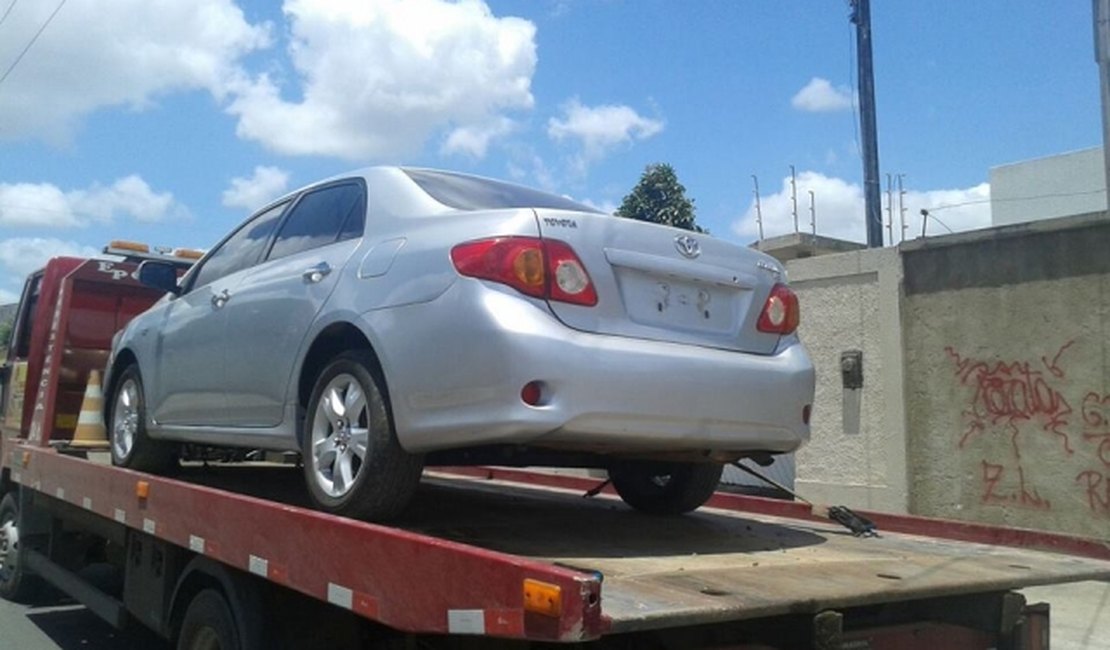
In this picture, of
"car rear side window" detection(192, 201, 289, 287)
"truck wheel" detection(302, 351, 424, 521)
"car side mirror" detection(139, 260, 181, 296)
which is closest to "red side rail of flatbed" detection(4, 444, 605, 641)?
"truck wheel" detection(302, 351, 424, 521)

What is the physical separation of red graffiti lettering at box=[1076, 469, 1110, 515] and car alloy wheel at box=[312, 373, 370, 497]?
6.95m

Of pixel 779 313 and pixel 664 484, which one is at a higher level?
pixel 779 313

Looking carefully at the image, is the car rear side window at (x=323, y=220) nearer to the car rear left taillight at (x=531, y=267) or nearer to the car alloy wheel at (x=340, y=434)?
the car alloy wheel at (x=340, y=434)

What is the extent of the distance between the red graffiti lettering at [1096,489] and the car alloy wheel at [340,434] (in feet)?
22.8

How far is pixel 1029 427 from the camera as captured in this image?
9102 mm

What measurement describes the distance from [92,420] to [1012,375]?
7.45 metres

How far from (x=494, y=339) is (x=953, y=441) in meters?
7.45

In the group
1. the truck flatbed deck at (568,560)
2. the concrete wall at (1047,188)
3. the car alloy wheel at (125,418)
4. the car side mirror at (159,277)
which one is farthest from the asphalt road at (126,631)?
the concrete wall at (1047,188)

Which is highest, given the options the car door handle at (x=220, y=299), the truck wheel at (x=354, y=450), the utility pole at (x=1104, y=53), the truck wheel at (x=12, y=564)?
the utility pole at (x=1104, y=53)

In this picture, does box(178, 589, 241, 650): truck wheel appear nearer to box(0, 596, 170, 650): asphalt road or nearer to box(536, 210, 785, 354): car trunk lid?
box(536, 210, 785, 354): car trunk lid

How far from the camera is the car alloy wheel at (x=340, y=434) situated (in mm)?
3900

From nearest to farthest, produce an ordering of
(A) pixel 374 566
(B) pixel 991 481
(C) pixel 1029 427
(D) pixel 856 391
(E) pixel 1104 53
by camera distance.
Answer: (A) pixel 374 566 < (C) pixel 1029 427 < (B) pixel 991 481 < (D) pixel 856 391 < (E) pixel 1104 53

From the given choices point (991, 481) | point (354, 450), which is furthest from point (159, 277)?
point (991, 481)

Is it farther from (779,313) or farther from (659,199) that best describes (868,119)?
(779,313)
